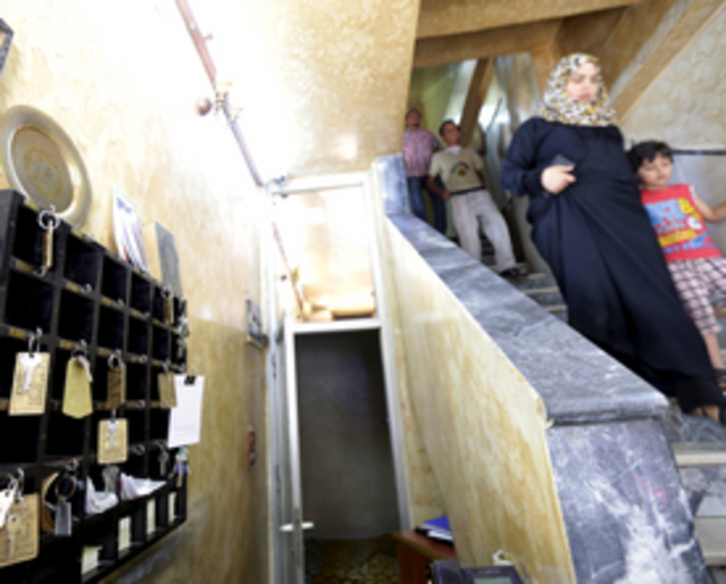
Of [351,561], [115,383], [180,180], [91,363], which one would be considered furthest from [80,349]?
[351,561]

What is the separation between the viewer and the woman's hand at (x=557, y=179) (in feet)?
5.89

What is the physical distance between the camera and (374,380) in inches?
205

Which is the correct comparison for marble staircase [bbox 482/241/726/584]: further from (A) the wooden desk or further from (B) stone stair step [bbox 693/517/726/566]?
(A) the wooden desk

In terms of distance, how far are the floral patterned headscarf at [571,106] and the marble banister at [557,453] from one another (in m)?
1.13

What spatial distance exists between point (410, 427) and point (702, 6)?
3.01m

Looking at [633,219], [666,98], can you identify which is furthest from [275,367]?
[666,98]

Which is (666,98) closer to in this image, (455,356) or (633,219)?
(633,219)

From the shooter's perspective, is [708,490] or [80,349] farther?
[708,490]

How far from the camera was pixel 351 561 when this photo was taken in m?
4.04

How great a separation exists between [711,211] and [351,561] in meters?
3.89

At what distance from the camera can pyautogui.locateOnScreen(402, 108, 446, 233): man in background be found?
3662 mm

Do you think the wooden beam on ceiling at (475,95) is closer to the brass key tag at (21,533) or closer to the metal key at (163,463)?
the metal key at (163,463)

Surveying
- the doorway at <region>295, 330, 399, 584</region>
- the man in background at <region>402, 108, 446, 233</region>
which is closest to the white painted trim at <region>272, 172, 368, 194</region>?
the man in background at <region>402, 108, 446, 233</region>

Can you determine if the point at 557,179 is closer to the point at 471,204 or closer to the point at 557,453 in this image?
the point at 557,453
